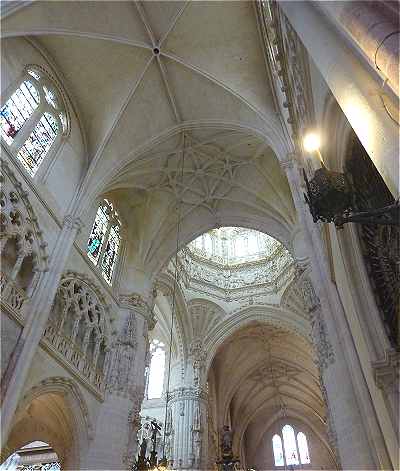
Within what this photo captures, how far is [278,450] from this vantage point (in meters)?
29.0

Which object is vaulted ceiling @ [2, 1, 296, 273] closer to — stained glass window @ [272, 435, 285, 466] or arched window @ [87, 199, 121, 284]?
arched window @ [87, 199, 121, 284]

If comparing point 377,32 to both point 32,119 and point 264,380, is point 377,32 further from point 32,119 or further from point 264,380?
point 264,380

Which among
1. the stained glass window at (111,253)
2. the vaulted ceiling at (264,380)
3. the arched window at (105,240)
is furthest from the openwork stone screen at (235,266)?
the arched window at (105,240)

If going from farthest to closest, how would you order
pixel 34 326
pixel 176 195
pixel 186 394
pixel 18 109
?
pixel 186 394 < pixel 176 195 < pixel 18 109 < pixel 34 326

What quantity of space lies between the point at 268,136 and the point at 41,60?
732 cm

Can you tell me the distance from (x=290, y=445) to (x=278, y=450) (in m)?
0.99

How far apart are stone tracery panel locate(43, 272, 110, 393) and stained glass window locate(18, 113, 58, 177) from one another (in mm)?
3363

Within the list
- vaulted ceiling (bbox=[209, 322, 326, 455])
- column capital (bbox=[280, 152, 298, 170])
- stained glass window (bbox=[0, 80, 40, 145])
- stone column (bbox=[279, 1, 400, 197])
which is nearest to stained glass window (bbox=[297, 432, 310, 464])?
vaulted ceiling (bbox=[209, 322, 326, 455])

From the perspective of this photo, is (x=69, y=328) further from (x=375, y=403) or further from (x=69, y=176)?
(x=375, y=403)

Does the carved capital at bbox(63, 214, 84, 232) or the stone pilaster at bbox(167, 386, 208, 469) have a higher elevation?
the carved capital at bbox(63, 214, 84, 232)

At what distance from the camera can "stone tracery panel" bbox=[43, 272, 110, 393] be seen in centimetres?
1083

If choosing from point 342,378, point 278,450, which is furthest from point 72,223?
point 278,450

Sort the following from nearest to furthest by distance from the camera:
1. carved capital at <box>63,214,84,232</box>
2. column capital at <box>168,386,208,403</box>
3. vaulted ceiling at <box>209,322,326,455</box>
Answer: carved capital at <box>63,214,84,232</box>
column capital at <box>168,386,208,403</box>
vaulted ceiling at <box>209,322,326,455</box>

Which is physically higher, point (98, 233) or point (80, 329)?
point (98, 233)
